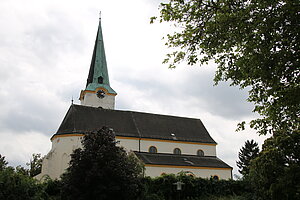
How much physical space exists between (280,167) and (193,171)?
2203cm

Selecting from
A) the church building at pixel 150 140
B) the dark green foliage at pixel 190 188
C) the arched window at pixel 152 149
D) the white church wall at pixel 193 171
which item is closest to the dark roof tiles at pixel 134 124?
the church building at pixel 150 140

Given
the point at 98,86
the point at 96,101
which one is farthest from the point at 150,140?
the point at 98,86

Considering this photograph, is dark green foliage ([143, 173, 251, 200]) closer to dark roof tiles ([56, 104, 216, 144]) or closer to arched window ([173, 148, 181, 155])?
arched window ([173, 148, 181, 155])

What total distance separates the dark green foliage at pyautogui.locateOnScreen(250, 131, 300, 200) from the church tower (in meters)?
33.6

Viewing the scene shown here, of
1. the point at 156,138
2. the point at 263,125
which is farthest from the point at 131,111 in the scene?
the point at 263,125

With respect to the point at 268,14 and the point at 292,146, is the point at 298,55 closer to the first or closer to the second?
the point at 268,14

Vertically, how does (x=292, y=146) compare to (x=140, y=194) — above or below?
above

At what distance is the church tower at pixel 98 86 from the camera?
1933 inches

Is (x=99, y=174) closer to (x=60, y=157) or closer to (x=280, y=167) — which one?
(x=280, y=167)

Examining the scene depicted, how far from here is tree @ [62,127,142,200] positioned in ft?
58.1

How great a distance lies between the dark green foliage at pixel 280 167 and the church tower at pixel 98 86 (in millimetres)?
33613

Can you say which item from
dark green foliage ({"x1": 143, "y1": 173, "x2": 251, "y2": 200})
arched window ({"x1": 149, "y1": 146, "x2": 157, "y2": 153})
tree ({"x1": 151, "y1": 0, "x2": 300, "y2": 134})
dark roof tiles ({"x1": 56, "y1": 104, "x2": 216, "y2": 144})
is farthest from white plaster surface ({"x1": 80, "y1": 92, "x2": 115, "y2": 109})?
tree ({"x1": 151, "y1": 0, "x2": 300, "y2": 134})

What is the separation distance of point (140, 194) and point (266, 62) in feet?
55.9

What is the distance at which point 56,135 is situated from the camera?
37.5 metres
